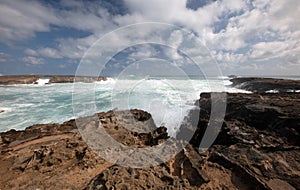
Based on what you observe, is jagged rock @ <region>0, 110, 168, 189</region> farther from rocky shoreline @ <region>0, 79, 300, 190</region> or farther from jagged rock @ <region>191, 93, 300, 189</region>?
jagged rock @ <region>191, 93, 300, 189</region>

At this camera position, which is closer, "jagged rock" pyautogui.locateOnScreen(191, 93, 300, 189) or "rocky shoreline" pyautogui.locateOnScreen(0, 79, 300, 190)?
"rocky shoreline" pyautogui.locateOnScreen(0, 79, 300, 190)

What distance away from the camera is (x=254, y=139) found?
5.69 meters

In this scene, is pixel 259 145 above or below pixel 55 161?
below

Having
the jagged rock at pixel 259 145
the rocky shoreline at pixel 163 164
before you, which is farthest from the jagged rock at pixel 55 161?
the jagged rock at pixel 259 145

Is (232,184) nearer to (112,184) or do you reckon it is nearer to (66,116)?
(112,184)

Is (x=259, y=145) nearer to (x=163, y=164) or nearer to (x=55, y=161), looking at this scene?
(x=163, y=164)

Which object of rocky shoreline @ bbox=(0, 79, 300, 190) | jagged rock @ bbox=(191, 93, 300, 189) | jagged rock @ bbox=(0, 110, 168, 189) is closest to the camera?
rocky shoreline @ bbox=(0, 79, 300, 190)

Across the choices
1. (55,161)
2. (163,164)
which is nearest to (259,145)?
(163,164)

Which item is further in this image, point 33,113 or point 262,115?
point 33,113

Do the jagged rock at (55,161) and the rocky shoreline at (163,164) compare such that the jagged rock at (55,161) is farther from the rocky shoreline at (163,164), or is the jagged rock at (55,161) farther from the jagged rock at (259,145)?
the jagged rock at (259,145)

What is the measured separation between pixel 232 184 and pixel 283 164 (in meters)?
1.36

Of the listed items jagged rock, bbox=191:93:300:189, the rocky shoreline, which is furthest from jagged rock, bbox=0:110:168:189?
jagged rock, bbox=191:93:300:189

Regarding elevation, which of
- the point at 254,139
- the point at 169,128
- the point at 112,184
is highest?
the point at 112,184

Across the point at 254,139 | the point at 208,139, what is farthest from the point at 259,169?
the point at 208,139
